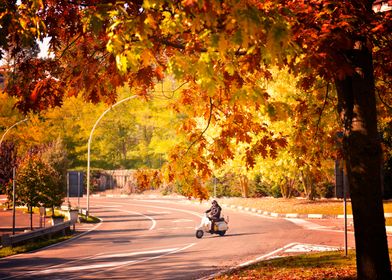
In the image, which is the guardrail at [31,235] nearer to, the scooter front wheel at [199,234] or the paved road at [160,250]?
the paved road at [160,250]

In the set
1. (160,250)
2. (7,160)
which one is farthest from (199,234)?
(7,160)

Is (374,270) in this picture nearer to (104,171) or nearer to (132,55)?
(132,55)

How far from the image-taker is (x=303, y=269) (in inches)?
435

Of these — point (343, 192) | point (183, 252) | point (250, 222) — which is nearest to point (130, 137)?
point (250, 222)

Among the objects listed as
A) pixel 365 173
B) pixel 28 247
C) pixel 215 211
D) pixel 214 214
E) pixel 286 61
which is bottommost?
pixel 28 247

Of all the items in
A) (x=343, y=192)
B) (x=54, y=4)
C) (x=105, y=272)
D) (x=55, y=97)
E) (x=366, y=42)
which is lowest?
(x=105, y=272)

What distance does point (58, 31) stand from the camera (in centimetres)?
776

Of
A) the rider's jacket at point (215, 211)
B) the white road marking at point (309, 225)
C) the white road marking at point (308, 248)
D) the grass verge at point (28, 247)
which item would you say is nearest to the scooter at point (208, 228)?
the rider's jacket at point (215, 211)

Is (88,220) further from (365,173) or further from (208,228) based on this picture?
(365,173)

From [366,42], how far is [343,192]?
6250 millimetres

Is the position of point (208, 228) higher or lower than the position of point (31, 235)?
higher

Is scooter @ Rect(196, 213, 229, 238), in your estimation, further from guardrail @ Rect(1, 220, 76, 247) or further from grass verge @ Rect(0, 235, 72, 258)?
guardrail @ Rect(1, 220, 76, 247)

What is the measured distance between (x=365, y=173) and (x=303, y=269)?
→ 365 cm

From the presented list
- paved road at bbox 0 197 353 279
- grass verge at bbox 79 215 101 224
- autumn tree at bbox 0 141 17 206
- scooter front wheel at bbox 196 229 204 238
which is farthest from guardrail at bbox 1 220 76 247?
autumn tree at bbox 0 141 17 206
